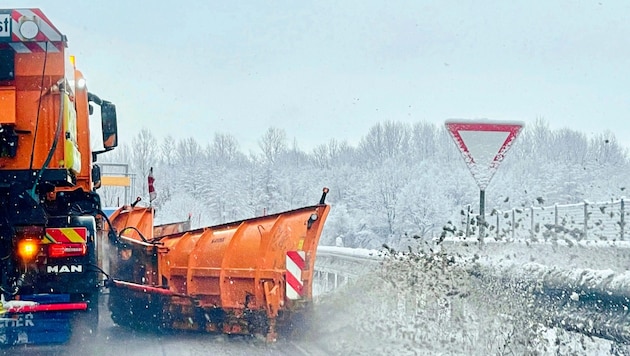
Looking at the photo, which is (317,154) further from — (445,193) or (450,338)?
(450,338)

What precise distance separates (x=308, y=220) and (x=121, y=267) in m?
2.50

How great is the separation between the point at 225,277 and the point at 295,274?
0.91 meters

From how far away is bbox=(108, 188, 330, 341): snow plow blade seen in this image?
30.8 feet

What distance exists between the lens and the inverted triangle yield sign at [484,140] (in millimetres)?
7559

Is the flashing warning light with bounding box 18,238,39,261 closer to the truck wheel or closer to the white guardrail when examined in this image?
Result: the truck wheel

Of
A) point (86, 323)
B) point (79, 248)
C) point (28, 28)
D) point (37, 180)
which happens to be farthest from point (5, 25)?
point (86, 323)

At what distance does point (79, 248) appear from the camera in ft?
22.7

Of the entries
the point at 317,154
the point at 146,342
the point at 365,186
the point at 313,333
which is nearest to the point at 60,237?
the point at 146,342

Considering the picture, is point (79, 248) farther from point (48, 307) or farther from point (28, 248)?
point (48, 307)

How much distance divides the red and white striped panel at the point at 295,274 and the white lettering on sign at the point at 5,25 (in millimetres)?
4221

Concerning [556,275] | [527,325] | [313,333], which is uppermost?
[556,275]

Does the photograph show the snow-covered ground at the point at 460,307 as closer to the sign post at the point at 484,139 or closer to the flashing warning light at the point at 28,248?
the sign post at the point at 484,139

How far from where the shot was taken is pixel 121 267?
984 cm

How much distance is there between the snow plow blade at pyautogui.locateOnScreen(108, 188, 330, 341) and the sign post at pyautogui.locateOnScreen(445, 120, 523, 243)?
2439 millimetres
